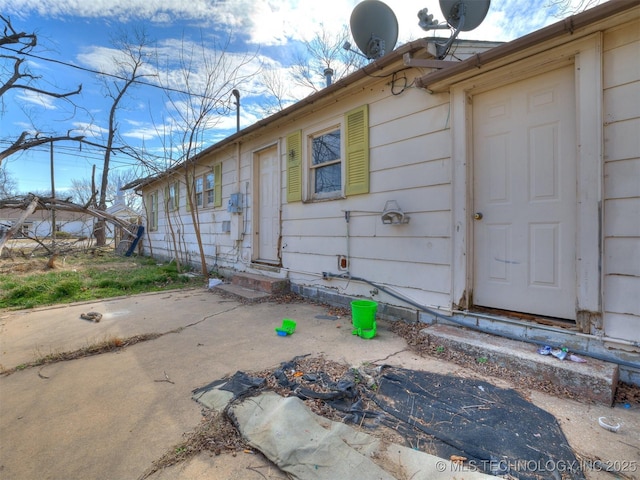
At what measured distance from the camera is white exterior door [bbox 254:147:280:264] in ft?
18.2

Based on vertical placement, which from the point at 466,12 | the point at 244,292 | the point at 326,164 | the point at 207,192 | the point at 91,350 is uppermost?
the point at 466,12

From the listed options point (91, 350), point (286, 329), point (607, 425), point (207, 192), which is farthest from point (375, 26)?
point (207, 192)

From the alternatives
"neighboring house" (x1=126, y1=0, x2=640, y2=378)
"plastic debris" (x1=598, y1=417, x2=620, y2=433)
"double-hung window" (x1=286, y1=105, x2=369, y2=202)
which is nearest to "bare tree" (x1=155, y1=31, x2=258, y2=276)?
"neighboring house" (x1=126, y1=0, x2=640, y2=378)

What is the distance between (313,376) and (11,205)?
798 cm

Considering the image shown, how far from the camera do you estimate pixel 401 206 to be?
3.44 m

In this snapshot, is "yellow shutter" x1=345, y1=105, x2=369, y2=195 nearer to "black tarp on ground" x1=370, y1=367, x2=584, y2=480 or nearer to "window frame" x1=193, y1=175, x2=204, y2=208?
"black tarp on ground" x1=370, y1=367, x2=584, y2=480

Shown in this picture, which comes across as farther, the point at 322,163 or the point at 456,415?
the point at 322,163

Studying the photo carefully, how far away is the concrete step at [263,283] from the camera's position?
16.2ft

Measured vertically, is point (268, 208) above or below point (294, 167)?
below

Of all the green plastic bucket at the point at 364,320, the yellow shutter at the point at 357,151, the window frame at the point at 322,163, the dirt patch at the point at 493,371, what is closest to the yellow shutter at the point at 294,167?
the window frame at the point at 322,163

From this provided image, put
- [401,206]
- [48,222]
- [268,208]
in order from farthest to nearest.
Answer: [48,222], [268,208], [401,206]

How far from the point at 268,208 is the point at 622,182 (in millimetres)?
4891

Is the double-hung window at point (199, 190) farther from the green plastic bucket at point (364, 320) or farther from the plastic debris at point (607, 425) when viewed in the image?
the plastic debris at point (607, 425)

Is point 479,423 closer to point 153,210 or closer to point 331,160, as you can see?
point 331,160
